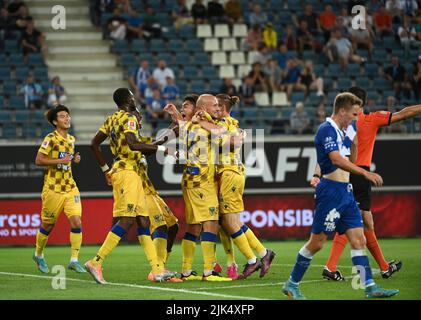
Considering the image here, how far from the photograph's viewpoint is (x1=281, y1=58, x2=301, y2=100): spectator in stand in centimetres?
2706

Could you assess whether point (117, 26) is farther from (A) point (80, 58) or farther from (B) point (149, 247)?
(B) point (149, 247)

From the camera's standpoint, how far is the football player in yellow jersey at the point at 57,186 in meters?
16.0

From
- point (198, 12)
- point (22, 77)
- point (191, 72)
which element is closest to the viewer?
point (22, 77)

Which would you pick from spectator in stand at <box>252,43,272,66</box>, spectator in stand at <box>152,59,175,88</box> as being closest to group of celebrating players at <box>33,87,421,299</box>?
spectator in stand at <box>152,59,175,88</box>

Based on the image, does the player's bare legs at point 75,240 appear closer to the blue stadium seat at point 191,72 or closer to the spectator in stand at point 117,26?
the blue stadium seat at point 191,72

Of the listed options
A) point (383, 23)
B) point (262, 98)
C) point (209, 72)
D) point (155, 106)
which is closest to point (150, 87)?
point (155, 106)

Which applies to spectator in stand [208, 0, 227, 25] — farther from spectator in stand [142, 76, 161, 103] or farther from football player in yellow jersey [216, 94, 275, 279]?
football player in yellow jersey [216, 94, 275, 279]

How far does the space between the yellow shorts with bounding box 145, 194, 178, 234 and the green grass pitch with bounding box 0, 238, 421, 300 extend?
2.69 feet

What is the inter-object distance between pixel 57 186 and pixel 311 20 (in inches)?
559

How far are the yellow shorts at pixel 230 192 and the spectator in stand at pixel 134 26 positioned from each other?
14044 millimetres

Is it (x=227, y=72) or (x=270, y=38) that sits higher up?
(x=270, y=38)

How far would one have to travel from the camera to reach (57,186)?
16.2 meters

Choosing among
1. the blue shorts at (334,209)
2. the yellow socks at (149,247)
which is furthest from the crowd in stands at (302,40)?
the blue shorts at (334,209)
